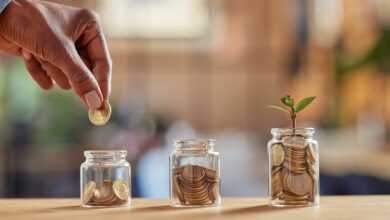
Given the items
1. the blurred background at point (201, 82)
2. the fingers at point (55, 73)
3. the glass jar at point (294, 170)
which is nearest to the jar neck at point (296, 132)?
the glass jar at point (294, 170)

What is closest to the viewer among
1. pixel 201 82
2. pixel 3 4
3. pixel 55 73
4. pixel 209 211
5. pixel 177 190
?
pixel 209 211

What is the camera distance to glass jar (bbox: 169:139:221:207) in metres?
1.75

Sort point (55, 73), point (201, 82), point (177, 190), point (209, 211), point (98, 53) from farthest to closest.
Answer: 1. point (201, 82)
2. point (55, 73)
3. point (98, 53)
4. point (177, 190)
5. point (209, 211)

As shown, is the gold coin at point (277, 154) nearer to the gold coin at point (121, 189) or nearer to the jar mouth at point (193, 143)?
the jar mouth at point (193, 143)

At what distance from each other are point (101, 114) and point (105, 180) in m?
0.13

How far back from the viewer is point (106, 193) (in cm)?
179

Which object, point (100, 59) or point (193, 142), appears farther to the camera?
point (100, 59)

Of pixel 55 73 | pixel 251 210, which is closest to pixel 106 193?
pixel 251 210

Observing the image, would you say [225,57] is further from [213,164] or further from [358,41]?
[213,164]

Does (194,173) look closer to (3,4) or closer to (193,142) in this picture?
(193,142)

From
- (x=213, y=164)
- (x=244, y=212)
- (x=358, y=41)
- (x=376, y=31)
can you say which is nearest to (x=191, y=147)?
(x=213, y=164)

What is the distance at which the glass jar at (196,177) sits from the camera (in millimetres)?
1747

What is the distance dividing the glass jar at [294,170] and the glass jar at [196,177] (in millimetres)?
109

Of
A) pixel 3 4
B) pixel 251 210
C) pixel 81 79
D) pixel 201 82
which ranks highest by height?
pixel 201 82
